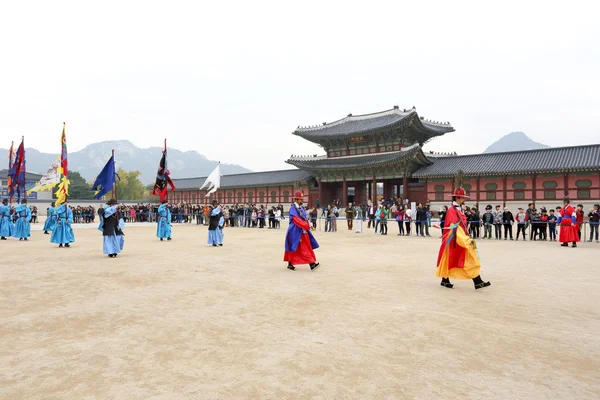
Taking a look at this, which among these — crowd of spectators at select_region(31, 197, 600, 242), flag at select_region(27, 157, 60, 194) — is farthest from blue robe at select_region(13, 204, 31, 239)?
crowd of spectators at select_region(31, 197, 600, 242)

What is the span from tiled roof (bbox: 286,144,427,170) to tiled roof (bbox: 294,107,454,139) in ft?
7.69

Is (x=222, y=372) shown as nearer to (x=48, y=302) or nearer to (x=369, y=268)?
(x=48, y=302)

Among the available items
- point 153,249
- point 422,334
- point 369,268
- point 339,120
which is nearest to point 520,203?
point 339,120

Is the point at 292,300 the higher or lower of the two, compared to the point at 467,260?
lower

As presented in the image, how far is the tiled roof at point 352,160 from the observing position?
30681 millimetres

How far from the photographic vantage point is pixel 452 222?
21.4 feet

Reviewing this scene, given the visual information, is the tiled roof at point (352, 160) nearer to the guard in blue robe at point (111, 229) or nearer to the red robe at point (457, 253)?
the guard in blue robe at point (111, 229)

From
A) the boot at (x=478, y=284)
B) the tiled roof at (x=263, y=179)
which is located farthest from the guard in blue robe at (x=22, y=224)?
the tiled roof at (x=263, y=179)

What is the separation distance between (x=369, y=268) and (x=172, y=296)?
4207 millimetres

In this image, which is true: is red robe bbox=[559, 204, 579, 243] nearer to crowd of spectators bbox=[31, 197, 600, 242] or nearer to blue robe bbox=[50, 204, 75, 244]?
crowd of spectators bbox=[31, 197, 600, 242]

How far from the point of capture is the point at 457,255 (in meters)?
6.36

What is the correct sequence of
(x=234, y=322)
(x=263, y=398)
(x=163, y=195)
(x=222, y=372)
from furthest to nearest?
(x=163, y=195) < (x=234, y=322) < (x=222, y=372) < (x=263, y=398)

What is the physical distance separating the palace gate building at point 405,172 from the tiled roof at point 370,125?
0.09 metres

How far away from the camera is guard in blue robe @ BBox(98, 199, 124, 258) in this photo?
993cm
